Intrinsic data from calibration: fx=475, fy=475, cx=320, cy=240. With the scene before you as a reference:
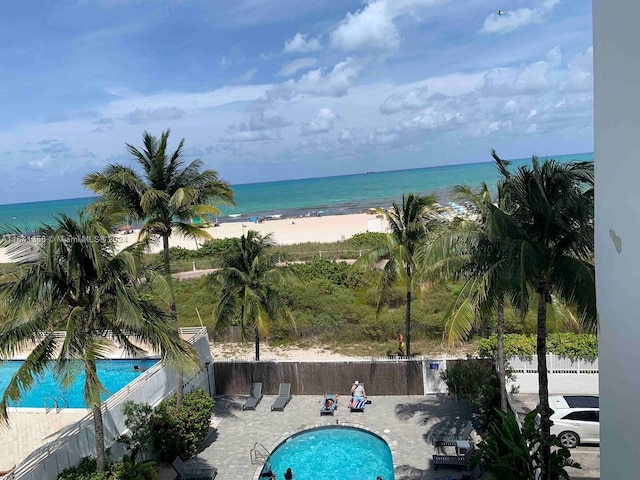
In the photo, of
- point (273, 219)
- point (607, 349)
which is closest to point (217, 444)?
point (607, 349)

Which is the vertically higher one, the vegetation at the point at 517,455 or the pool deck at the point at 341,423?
the vegetation at the point at 517,455

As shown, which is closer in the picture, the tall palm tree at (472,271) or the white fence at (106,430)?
the white fence at (106,430)

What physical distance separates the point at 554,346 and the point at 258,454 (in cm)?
985

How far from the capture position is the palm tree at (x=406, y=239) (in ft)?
51.7

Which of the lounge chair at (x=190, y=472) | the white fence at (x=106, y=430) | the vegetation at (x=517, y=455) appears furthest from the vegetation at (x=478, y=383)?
the white fence at (x=106, y=430)

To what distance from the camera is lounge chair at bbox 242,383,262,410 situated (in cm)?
1555

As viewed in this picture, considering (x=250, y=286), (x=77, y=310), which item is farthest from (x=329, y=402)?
(x=77, y=310)

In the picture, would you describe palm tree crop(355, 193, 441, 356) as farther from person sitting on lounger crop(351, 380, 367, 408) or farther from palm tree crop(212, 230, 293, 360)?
palm tree crop(212, 230, 293, 360)

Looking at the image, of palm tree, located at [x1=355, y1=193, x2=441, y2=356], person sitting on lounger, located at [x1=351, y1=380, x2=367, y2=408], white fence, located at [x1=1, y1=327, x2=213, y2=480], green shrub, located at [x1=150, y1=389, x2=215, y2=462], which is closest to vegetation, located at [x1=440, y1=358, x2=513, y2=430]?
palm tree, located at [x1=355, y1=193, x2=441, y2=356]

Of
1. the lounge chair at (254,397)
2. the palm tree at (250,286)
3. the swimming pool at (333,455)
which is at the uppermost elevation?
the palm tree at (250,286)

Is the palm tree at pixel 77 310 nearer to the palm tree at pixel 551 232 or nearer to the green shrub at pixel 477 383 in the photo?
the palm tree at pixel 551 232

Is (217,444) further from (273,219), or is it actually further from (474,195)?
(273,219)

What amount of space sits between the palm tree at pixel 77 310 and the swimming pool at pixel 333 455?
5141 mm

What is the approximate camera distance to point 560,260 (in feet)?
27.2
